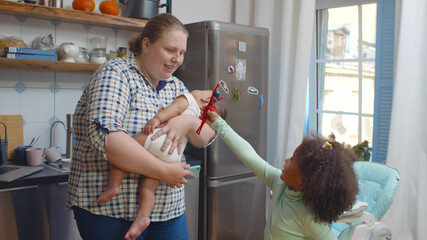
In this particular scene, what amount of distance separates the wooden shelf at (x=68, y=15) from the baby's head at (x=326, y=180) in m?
1.80

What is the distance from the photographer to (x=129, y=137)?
3.87ft

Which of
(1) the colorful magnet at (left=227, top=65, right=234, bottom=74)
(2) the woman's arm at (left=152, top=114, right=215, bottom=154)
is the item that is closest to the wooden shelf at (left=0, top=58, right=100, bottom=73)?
(1) the colorful magnet at (left=227, top=65, right=234, bottom=74)

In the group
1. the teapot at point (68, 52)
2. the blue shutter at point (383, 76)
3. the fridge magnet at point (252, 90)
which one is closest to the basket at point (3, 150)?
the teapot at point (68, 52)

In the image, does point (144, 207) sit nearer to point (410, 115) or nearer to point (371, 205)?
point (371, 205)

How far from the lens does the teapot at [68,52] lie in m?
2.58

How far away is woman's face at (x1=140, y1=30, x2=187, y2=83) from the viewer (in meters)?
1.34

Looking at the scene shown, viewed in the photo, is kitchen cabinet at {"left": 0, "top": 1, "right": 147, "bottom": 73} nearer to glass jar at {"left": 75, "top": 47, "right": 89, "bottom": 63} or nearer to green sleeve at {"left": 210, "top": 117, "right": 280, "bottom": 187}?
glass jar at {"left": 75, "top": 47, "right": 89, "bottom": 63}

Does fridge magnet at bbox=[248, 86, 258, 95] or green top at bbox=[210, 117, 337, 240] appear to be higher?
fridge magnet at bbox=[248, 86, 258, 95]

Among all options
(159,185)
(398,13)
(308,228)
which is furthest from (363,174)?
(159,185)

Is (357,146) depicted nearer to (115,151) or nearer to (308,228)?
(308,228)

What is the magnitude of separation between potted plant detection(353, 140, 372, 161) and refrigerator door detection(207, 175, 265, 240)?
0.78 metres

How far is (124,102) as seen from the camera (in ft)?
4.04

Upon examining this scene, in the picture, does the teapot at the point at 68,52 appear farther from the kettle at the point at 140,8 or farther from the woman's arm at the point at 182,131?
the woman's arm at the point at 182,131

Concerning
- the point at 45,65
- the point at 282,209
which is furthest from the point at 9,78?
the point at 282,209
